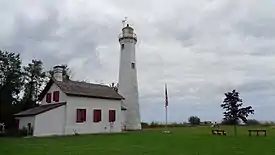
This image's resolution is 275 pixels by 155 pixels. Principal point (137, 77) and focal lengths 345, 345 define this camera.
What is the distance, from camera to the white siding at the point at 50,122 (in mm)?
31828

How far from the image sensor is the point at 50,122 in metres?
32.8

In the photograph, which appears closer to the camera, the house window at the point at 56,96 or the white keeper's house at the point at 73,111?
the white keeper's house at the point at 73,111

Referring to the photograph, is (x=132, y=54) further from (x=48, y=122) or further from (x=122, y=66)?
(x=48, y=122)

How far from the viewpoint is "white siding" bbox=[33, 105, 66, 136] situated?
104 ft

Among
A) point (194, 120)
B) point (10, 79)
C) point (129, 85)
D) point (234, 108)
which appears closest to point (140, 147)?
point (234, 108)

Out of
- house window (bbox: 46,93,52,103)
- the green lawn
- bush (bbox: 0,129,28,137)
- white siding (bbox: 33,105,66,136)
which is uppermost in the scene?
house window (bbox: 46,93,52,103)

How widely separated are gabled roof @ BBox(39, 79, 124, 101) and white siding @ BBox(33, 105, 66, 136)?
192cm

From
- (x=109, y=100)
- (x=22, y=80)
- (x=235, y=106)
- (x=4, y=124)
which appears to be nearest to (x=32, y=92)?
(x=22, y=80)

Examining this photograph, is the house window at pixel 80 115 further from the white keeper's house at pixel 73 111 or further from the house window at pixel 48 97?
the house window at pixel 48 97

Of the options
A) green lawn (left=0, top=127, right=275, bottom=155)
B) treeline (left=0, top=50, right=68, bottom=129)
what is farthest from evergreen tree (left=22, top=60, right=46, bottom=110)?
green lawn (left=0, top=127, right=275, bottom=155)

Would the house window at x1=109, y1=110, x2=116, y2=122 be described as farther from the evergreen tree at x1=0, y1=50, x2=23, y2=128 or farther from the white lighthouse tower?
the evergreen tree at x1=0, y1=50, x2=23, y2=128

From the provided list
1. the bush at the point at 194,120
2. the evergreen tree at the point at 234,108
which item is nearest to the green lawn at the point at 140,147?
the evergreen tree at the point at 234,108

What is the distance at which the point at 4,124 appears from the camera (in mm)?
35906

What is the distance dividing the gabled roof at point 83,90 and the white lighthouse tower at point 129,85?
11.2 feet
